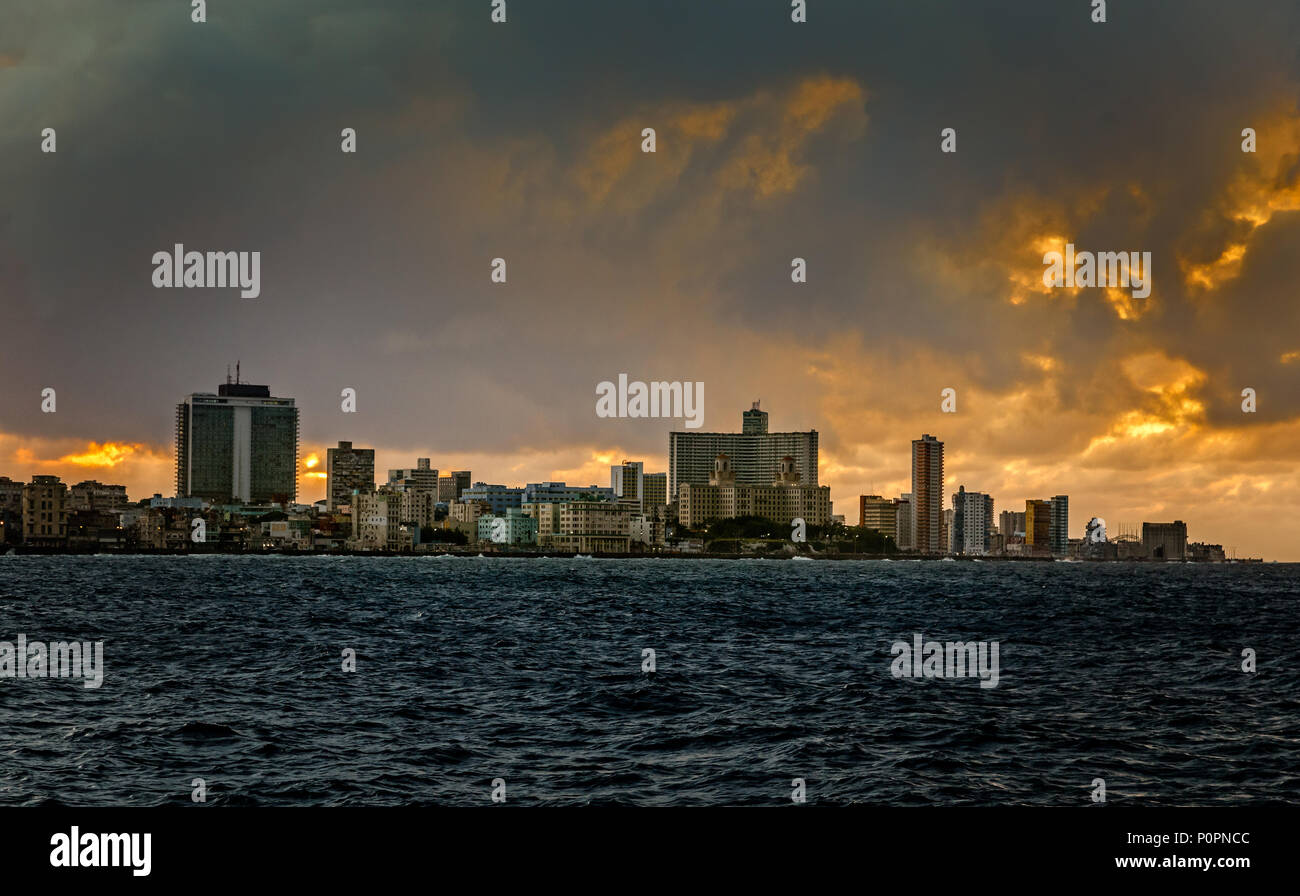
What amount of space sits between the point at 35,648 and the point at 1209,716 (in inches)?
1923

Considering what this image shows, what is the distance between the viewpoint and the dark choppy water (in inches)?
947

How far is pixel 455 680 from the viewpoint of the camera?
41.3 meters

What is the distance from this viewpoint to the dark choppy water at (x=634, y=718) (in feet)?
78.9

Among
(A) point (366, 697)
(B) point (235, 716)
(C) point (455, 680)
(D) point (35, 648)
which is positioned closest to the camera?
(B) point (235, 716)

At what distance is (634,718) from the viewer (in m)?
32.6

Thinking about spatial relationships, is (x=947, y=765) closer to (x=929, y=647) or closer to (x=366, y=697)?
(x=366, y=697)
